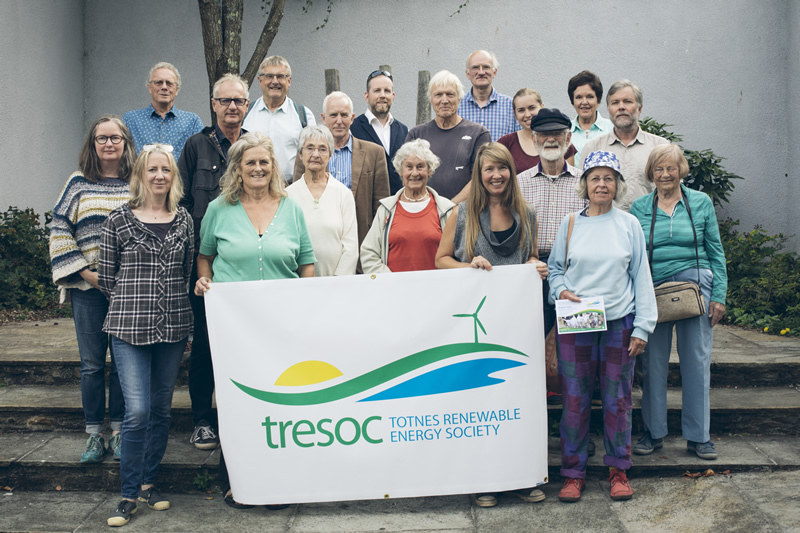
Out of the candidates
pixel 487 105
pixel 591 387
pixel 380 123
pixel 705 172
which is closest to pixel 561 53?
pixel 705 172

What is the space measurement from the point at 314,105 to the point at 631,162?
5.18 meters

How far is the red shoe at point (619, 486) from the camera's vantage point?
161 inches

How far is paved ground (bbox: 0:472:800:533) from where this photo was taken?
3.86m

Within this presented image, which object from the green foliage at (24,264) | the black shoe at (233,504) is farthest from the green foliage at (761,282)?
the green foliage at (24,264)

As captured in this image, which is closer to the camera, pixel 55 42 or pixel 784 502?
pixel 784 502

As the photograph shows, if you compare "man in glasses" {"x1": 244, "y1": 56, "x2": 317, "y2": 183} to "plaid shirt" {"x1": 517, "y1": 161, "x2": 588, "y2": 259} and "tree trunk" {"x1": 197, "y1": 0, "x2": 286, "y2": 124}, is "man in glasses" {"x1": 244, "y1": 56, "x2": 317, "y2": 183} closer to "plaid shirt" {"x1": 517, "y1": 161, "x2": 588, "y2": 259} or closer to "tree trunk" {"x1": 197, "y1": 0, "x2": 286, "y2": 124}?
"plaid shirt" {"x1": 517, "y1": 161, "x2": 588, "y2": 259}

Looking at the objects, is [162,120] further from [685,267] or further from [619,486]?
[619,486]

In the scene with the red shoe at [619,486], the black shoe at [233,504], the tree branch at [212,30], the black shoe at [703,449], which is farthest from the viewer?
the tree branch at [212,30]

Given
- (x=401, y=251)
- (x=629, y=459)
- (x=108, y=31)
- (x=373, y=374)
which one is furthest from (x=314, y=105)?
(x=629, y=459)

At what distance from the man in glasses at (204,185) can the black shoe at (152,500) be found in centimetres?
52

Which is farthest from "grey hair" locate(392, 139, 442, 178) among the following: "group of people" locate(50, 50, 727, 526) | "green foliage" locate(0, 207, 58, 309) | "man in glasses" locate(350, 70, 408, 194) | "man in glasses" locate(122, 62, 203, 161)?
"green foliage" locate(0, 207, 58, 309)

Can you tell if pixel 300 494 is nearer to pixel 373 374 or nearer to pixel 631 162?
pixel 373 374

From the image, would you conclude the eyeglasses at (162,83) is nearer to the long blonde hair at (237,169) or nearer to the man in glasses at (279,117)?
the man in glasses at (279,117)

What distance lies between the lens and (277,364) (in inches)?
160
